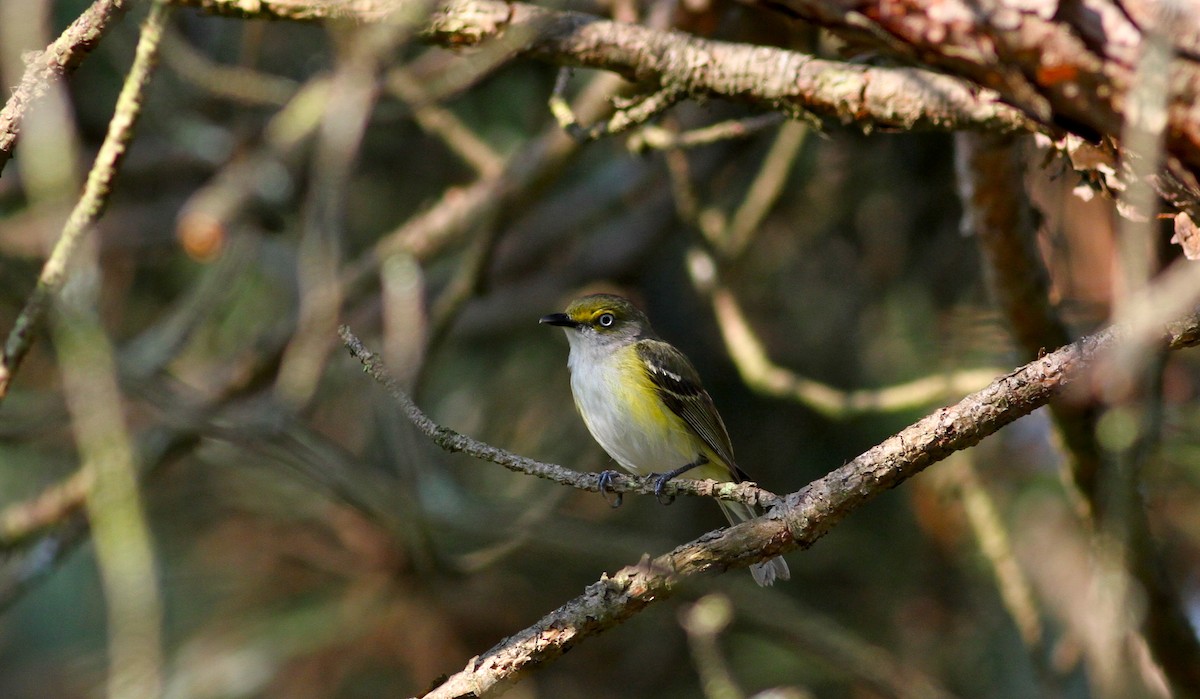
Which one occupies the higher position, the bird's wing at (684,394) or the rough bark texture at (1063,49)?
the bird's wing at (684,394)

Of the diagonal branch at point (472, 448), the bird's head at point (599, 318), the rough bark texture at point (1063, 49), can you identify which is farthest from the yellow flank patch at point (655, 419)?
the rough bark texture at point (1063, 49)

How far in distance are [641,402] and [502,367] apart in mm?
1940

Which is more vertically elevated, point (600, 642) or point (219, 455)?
point (219, 455)

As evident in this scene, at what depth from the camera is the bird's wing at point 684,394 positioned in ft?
16.3

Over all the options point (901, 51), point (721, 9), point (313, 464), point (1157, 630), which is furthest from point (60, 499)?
point (1157, 630)

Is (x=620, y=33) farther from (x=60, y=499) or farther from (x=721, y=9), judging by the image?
(x=60, y=499)

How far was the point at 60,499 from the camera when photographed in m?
4.51

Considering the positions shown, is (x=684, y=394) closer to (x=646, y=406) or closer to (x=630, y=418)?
(x=646, y=406)

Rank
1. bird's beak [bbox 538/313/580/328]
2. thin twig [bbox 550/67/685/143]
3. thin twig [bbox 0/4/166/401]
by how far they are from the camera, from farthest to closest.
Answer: bird's beak [bbox 538/313/580/328] < thin twig [bbox 550/67/685/143] < thin twig [bbox 0/4/166/401]

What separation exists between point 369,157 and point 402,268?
9.88ft

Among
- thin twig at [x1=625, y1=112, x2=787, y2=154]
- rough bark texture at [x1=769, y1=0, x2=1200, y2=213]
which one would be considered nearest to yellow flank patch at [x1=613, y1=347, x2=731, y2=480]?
thin twig at [x1=625, y1=112, x2=787, y2=154]

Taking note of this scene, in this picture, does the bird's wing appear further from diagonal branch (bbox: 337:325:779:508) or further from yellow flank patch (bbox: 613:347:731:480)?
diagonal branch (bbox: 337:325:779:508)

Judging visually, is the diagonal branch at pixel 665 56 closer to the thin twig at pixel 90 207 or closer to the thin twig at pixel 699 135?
the thin twig at pixel 90 207

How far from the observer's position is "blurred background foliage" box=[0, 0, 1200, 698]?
4.95m
